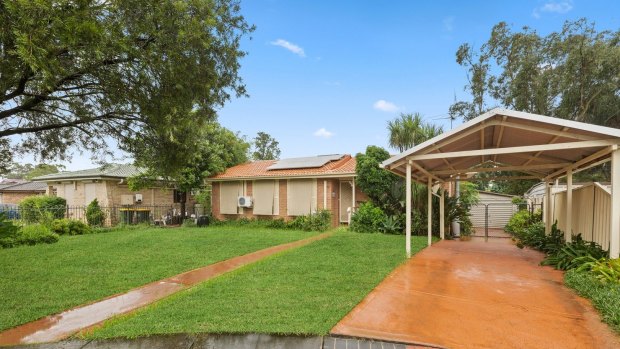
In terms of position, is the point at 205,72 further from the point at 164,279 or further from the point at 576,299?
the point at 576,299

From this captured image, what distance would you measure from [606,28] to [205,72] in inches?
865

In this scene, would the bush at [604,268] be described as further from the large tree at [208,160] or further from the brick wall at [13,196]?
the brick wall at [13,196]

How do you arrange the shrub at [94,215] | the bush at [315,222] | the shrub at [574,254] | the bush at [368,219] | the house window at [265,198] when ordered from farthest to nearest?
the shrub at [94,215]
the house window at [265,198]
the bush at [315,222]
the bush at [368,219]
the shrub at [574,254]

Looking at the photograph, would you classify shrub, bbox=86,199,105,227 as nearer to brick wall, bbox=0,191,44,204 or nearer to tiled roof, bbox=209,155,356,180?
tiled roof, bbox=209,155,356,180

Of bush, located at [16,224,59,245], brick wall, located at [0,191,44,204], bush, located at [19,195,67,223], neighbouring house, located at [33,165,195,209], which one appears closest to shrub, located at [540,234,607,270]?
bush, located at [16,224,59,245]

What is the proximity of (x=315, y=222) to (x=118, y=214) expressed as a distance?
1158 cm

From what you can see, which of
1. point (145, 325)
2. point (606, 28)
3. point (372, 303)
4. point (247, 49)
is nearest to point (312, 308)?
point (372, 303)

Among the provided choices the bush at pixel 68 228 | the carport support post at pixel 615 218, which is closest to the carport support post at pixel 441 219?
the carport support post at pixel 615 218

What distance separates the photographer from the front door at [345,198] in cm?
1541

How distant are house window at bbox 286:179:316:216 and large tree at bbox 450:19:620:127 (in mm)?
13632

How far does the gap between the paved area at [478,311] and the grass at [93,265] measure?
4.35 m

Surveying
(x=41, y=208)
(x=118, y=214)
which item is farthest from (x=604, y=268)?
(x=41, y=208)

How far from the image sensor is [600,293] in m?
4.56

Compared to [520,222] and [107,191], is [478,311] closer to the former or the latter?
[520,222]
